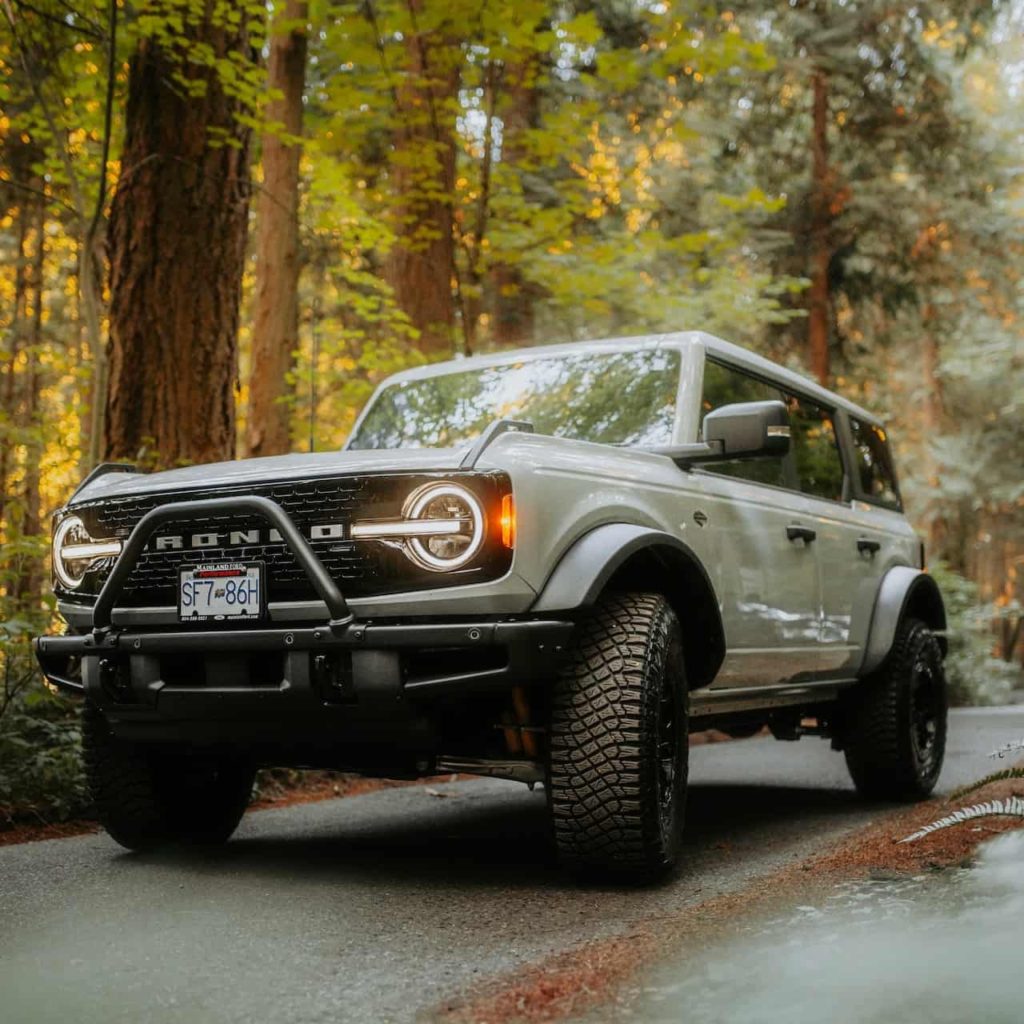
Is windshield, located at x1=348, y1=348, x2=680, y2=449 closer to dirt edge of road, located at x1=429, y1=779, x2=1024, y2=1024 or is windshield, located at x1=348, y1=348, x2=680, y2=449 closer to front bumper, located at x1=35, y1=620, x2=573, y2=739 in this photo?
front bumper, located at x1=35, y1=620, x2=573, y2=739

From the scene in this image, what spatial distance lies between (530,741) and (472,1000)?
1500 millimetres

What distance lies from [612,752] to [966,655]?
13764mm

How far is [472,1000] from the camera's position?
2.64 metres

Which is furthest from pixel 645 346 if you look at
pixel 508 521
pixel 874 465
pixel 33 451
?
pixel 33 451

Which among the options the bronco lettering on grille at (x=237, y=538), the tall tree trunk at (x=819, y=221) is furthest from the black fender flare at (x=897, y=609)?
the tall tree trunk at (x=819, y=221)

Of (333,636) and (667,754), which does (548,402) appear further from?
(333,636)

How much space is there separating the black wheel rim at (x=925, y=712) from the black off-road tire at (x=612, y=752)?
2.92 m

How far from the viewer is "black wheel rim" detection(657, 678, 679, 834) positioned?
4000mm

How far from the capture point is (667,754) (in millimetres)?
4105

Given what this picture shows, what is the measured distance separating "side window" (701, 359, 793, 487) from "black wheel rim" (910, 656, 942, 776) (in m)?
1.53

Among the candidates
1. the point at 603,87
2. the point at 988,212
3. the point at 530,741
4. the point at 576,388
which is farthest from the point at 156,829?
the point at 988,212

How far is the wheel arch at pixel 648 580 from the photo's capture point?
12.2 feet

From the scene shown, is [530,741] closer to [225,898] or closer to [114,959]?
[225,898]

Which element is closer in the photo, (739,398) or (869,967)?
(869,967)
